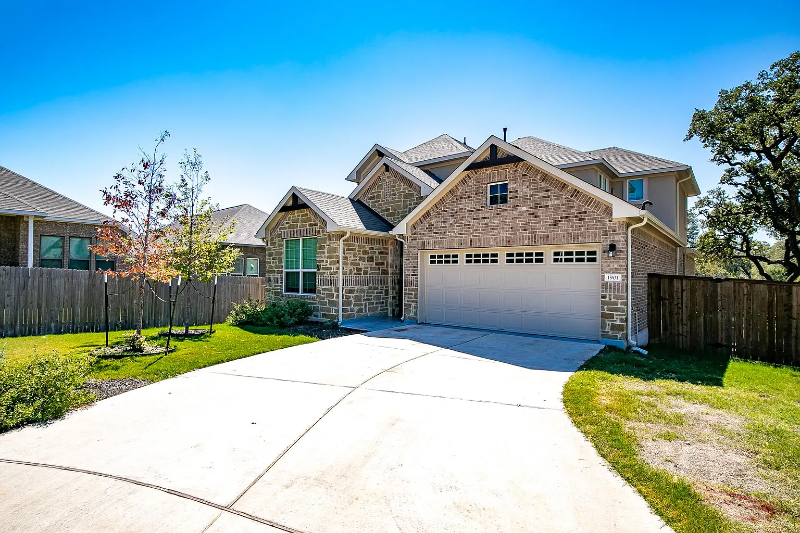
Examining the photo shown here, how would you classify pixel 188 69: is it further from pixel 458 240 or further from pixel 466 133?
pixel 466 133

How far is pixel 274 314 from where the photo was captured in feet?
46.8

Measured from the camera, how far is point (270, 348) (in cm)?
998

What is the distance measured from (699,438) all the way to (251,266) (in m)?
23.5

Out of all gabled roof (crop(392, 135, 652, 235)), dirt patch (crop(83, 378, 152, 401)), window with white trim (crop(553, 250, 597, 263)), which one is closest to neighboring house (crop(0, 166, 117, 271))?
dirt patch (crop(83, 378, 152, 401))

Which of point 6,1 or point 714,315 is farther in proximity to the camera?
point 714,315

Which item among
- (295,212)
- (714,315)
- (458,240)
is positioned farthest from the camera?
(295,212)

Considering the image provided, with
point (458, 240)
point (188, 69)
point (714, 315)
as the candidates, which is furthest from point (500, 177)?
point (188, 69)

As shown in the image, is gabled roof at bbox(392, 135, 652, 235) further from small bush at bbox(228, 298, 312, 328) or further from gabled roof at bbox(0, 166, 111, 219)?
gabled roof at bbox(0, 166, 111, 219)

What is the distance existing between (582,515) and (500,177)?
10.2 m

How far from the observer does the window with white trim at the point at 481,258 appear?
12.9 meters

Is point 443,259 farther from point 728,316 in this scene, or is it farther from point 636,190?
point 636,190

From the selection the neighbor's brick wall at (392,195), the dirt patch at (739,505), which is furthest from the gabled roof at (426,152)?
the dirt patch at (739,505)

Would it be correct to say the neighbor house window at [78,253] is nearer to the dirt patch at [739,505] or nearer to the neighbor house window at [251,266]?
the neighbor house window at [251,266]

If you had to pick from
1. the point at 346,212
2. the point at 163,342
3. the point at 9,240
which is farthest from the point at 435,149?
the point at 9,240
